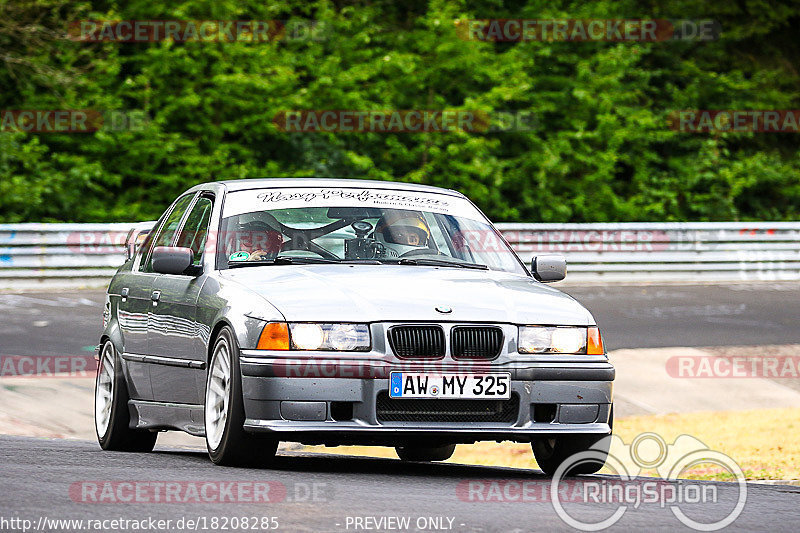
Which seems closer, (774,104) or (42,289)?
(42,289)

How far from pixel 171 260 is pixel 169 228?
143 cm

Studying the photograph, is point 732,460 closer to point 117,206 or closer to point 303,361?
point 303,361

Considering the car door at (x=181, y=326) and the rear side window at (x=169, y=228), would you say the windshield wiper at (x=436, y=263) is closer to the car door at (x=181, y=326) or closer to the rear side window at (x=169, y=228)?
the car door at (x=181, y=326)

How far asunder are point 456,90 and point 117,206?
8019mm

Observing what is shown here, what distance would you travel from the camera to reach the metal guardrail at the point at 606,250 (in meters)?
21.9

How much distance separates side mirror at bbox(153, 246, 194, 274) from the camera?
7910 mm

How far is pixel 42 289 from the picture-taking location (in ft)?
70.3

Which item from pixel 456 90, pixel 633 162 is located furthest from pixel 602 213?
pixel 456 90

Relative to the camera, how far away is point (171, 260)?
791cm

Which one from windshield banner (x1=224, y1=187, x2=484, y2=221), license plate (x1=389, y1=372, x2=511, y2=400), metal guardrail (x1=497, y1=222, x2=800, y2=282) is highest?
windshield banner (x1=224, y1=187, x2=484, y2=221)

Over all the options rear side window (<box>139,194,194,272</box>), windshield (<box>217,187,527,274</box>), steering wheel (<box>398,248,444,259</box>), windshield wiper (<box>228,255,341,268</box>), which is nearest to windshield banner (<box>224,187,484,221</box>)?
windshield (<box>217,187,527,274</box>)

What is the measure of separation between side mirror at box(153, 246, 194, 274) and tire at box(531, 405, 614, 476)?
2110mm

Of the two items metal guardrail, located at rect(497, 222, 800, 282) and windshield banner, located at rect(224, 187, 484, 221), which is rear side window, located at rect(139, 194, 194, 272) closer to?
windshield banner, located at rect(224, 187, 484, 221)

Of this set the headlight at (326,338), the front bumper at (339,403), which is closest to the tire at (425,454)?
the front bumper at (339,403)
